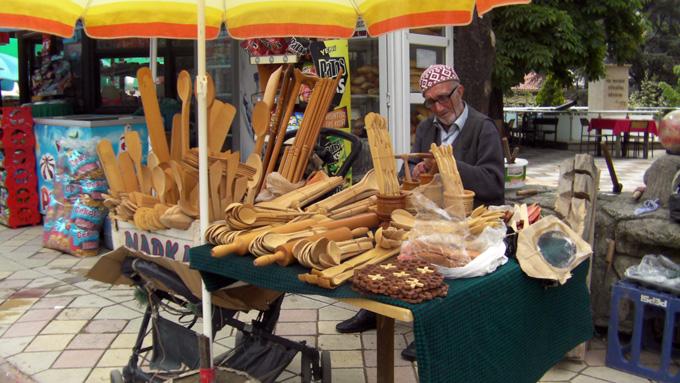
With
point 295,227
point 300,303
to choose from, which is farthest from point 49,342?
point 295,227

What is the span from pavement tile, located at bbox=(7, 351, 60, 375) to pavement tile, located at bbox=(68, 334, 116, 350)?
0.13 meters

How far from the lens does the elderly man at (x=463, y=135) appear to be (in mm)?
3223

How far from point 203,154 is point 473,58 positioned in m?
3.84

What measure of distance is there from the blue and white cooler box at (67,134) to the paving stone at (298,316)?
6.62ft

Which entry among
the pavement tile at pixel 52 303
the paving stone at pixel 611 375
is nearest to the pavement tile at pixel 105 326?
the pavement tile at pixel 52 303

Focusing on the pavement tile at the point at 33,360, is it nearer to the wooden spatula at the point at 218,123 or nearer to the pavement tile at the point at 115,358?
the pavement tile at the point at 115,358

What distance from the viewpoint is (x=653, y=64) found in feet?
93.5

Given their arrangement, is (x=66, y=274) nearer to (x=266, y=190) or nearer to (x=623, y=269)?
(x=266, y=190)

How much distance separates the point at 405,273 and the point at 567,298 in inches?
36.5

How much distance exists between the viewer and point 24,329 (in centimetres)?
428

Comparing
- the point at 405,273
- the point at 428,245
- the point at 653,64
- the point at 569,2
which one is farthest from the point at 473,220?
the point at 653,64

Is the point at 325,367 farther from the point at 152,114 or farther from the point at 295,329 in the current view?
the point at 152,114

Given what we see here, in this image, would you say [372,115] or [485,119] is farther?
[485,119]

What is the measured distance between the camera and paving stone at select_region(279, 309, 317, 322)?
171 inches
